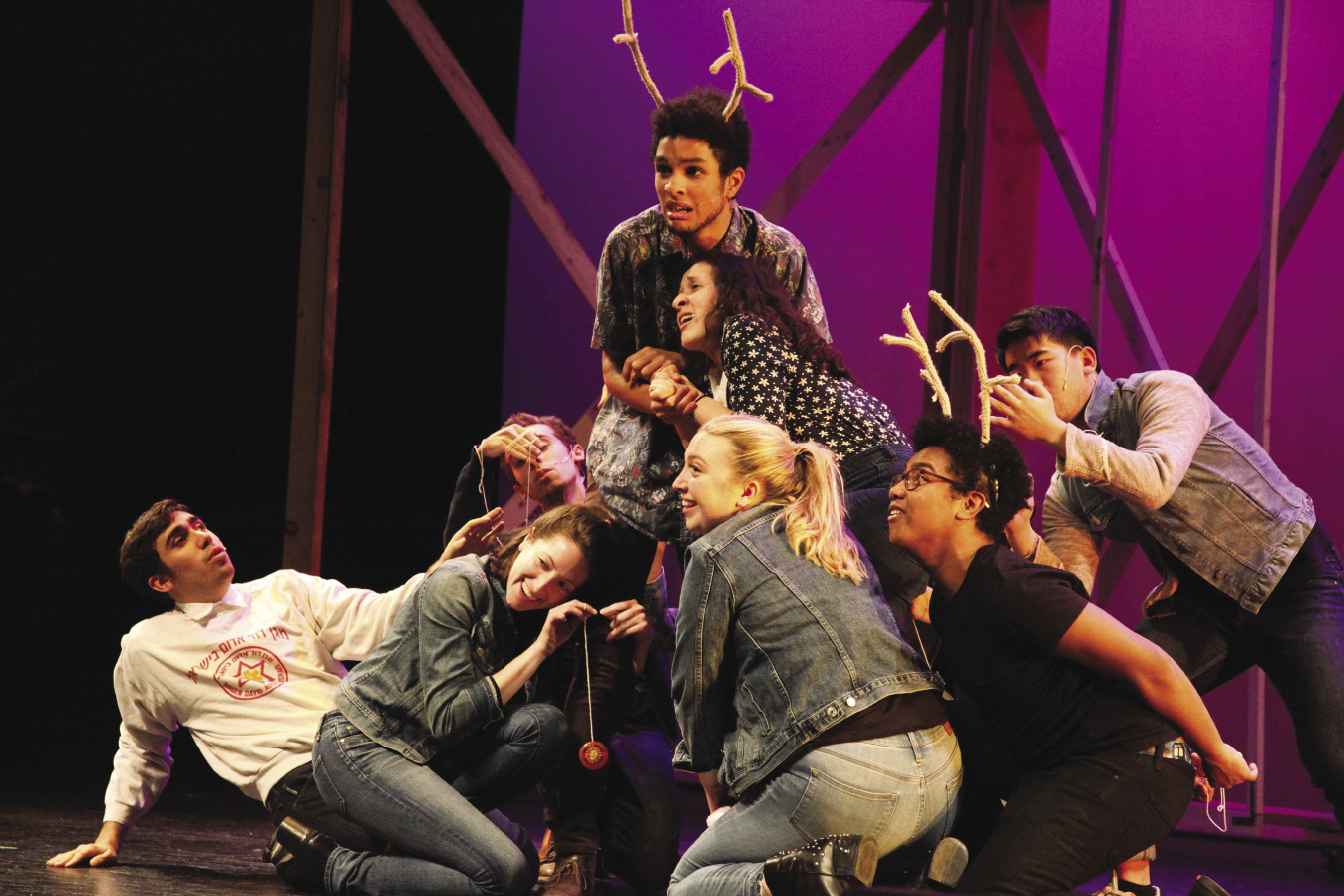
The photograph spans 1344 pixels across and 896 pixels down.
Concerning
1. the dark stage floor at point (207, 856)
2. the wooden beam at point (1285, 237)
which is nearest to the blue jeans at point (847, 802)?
the dark stage floor at point (207, 856)

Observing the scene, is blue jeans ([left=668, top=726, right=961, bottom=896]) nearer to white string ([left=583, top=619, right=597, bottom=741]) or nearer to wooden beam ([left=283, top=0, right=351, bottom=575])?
white string ([left=583, top=619, right=597, bottom=741])

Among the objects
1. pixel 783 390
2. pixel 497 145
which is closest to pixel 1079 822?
pixel 783 390

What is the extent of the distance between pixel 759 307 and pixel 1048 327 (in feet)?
2.28

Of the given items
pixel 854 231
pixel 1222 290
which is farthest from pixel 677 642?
pixel 1222 290

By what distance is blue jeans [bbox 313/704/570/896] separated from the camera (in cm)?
270

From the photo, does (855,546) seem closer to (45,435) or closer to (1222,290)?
(1222,290)

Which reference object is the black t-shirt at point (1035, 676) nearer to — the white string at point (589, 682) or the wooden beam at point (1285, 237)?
the white string at point (589, 682)

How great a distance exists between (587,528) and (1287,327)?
3.40 meters

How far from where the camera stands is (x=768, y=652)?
232 centimetres

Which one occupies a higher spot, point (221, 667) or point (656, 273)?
point (656, 273)

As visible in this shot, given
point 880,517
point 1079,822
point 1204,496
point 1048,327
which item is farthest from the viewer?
point 1048,327

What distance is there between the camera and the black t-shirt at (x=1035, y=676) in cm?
225

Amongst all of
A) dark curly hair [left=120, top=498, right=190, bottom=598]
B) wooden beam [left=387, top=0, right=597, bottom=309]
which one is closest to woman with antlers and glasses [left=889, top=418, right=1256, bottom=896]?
dark curly hair [left=120, top=498, right=190, bottom=598]

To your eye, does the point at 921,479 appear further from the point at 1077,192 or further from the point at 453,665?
the point at 1077,192
